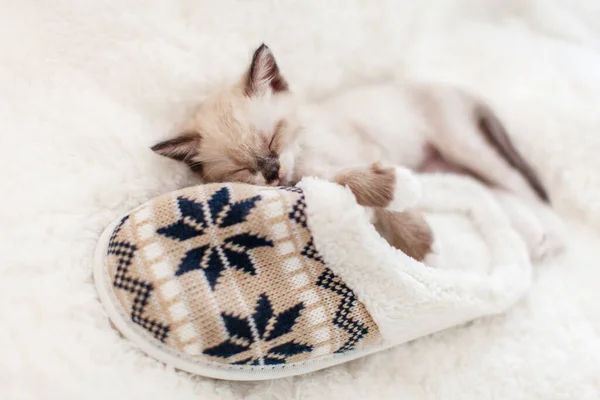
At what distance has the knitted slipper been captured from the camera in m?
0.89

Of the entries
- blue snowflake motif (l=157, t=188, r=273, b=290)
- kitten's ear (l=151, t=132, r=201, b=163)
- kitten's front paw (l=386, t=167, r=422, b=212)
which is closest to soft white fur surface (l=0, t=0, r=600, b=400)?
kitten's ear (l=151, t=132, r=201, b=163)

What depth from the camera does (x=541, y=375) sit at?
1016 millimetres

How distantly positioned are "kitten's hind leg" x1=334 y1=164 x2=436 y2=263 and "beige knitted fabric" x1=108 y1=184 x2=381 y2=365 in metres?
0.12

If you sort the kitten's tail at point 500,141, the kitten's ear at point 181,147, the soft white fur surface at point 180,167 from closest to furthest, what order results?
the soft white fur surface at point 180,167, the kitten's ear at point 181,147, the kitten's tail at point 500,141

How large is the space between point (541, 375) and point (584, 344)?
0.41 feet

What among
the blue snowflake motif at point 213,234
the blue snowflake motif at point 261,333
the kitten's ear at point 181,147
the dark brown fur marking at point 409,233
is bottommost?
the blue snowflake motif at point 261,333

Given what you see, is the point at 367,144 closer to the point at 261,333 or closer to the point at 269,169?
the point at 269,169

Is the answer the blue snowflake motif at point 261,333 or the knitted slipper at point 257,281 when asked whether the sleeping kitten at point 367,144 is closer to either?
the knitted slipper at point 257,281

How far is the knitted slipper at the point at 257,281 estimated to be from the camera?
2.92 ft


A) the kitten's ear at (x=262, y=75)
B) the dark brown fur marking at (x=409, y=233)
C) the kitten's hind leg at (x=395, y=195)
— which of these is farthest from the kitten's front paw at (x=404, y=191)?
the kitten's ear at (x=262, y=75)

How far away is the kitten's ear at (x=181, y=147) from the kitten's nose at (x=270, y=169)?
0.15m

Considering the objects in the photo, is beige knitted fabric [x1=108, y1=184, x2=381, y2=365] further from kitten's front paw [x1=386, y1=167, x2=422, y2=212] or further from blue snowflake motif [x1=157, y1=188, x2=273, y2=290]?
kitten's front paw [x1=386, y1=167, x2=422, y2=212]

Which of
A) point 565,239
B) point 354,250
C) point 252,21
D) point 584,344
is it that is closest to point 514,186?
point 565,239

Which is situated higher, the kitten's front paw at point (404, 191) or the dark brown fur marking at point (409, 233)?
the kitten's front paw at point (404, 191)
